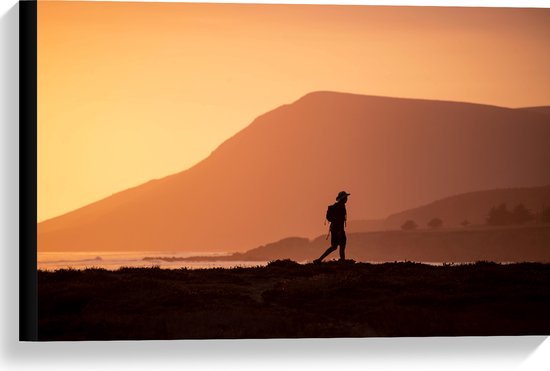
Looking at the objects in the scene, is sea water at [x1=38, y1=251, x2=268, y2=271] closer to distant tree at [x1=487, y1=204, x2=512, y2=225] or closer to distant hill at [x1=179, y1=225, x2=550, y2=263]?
distant hill at [x1=179, y1=225, x2=550, y2=263]

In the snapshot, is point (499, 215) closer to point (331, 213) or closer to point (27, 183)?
point (331, 213)

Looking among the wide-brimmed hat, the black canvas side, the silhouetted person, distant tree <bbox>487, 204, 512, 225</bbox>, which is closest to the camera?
the black canvas side

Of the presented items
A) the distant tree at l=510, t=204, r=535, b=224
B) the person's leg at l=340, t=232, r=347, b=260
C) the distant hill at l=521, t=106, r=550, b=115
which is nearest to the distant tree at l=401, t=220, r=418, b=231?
the person's leg at l=340, t=232, r=347, b=260

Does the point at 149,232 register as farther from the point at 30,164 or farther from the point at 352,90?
the point at 352,90

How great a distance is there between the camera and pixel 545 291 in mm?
8547

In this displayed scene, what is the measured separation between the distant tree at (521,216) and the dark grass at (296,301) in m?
0.41

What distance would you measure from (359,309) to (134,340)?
6.54ft

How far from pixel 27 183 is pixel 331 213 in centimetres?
266

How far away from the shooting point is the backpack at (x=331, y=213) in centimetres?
816

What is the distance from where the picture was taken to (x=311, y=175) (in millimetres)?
8344

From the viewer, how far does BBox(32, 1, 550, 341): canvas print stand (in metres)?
8.16

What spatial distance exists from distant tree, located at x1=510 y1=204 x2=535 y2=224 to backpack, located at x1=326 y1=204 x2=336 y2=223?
169 cm

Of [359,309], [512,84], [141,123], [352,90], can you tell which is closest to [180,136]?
[141,123]

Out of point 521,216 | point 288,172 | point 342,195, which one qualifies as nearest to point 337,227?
point 342,195
